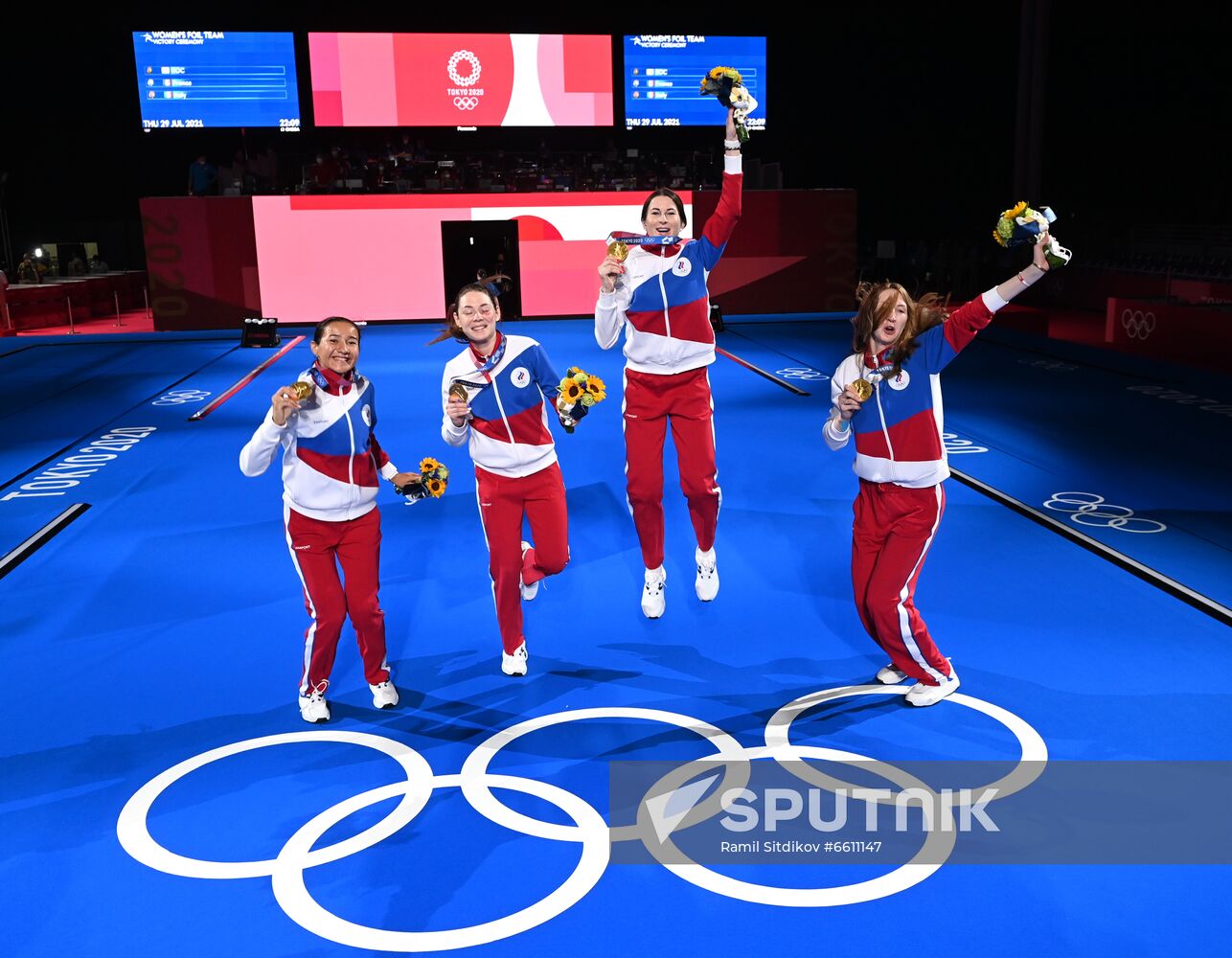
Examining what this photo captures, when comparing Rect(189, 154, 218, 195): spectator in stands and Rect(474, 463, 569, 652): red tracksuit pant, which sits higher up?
Rect(189, 154, 218, 195): spectator in stands

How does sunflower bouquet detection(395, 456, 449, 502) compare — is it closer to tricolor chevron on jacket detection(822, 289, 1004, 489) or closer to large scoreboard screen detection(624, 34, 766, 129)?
tricolor chevron on jacket detection(822, 289, 1004, 489)

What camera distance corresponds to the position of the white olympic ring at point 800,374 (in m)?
13.1

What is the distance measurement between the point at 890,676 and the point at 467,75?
61.8 ft

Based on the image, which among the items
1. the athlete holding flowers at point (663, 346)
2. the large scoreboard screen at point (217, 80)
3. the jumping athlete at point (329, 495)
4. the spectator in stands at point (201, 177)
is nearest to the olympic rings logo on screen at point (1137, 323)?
the athlete holding flowers at point (663, 346)

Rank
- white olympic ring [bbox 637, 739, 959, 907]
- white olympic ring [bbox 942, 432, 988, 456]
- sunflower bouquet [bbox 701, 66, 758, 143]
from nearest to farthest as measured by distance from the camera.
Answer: white olympic ring [bbox 637, 739, 959, 907], sunflower bouquet [bbox 701, 66, 758, 143], white olympic ring [bbox 942, 432, 988, 456]

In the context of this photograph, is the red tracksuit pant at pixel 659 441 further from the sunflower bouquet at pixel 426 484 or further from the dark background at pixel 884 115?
the dark background at pixel 884 115

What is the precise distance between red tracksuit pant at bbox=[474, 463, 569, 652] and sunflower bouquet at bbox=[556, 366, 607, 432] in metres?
0.25

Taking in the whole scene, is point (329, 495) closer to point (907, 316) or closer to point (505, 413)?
point (505, 413)

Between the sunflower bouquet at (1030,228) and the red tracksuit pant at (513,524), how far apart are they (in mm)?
2074

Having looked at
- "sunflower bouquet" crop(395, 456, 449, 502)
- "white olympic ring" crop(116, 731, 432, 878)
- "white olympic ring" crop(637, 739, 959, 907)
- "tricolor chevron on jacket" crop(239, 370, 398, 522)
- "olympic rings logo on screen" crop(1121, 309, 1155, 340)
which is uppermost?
"tricolor chevron on jacket" crop(239, 370, 398, 522)

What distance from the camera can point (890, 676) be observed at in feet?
14.4

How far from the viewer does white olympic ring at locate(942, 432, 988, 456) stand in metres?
8.70

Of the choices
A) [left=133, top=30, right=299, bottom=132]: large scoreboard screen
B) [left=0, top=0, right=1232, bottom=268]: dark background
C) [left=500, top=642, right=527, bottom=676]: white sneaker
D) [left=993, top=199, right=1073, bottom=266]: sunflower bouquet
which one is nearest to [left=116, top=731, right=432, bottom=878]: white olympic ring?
[left=500, top=642, right=527, bottom=676]: white sneaker

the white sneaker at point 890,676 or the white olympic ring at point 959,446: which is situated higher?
the white olympic ring at point 959,446
